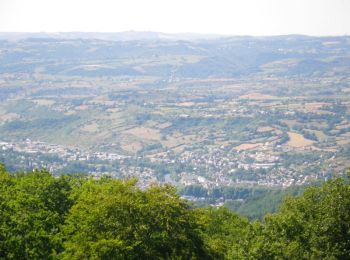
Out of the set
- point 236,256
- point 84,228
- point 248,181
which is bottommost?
A: point 248,181

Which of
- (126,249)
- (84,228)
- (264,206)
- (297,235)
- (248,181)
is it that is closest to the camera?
(126,249)

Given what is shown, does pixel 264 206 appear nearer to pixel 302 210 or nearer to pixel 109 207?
pixel 302 210

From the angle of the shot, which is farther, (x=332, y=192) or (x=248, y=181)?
(x=248, y=181)

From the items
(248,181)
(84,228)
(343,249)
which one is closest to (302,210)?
(343,249)

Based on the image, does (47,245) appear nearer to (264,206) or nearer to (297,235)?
(297,235)

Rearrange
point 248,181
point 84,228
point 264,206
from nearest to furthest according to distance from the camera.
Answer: point 84,228 → point 264,206 → point 248,181

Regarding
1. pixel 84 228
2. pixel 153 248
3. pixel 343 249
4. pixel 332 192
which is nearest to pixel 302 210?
pixel 332 192

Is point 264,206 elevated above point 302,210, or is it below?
below
